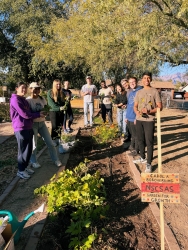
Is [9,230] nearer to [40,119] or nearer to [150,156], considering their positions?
[40,119]

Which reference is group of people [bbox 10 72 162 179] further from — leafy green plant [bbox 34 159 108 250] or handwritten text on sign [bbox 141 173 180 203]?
handwritten text on sign [bbox 141 173 180 203]

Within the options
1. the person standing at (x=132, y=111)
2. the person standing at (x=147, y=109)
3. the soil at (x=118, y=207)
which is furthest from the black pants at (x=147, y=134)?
the person standing at (x=132, y=111)

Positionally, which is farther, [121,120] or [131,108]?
[121,120]

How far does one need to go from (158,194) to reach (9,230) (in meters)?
1.45

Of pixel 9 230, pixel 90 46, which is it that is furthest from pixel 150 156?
pixel 90 46

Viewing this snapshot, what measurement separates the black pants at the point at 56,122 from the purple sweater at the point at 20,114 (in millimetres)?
1674

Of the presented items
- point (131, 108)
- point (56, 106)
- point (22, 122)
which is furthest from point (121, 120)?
point (22, 122)

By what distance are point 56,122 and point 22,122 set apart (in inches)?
77.9

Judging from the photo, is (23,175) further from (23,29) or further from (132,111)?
(23,29)

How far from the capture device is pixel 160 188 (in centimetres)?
250

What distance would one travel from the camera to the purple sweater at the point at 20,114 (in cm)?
406

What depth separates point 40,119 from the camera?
4.71 m

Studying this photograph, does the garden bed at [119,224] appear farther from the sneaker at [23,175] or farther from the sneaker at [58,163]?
the sneaker at [23,175]

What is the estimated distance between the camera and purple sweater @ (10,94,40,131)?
406 cm
